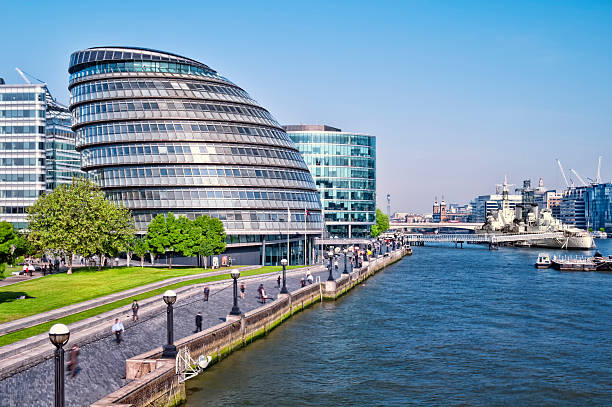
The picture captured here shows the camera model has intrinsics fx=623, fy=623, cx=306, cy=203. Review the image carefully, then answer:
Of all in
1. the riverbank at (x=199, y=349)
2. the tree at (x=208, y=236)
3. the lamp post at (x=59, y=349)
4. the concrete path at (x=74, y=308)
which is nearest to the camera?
the lamp post at (x=59, y=349)

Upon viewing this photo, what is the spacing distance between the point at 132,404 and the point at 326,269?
6682 cm

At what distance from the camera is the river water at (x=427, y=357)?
3388 cm

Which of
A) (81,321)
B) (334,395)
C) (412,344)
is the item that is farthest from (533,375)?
(81,321)

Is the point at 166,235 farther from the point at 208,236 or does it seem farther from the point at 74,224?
the point at 74,224

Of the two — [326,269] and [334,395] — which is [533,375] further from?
[326,269]

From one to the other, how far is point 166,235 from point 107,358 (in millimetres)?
50262

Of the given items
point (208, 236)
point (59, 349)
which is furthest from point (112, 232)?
point (59, 349)

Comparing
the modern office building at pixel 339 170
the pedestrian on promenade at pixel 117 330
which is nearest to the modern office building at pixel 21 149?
the modern office building at pixel 339 170

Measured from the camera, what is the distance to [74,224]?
6931cm

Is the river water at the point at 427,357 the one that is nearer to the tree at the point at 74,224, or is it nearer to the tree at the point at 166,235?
the tree at the point at 166,235

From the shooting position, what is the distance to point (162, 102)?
93625 mm

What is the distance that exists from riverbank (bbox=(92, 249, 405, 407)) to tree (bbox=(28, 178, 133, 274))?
25506 mm

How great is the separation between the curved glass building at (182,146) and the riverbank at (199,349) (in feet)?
96.1

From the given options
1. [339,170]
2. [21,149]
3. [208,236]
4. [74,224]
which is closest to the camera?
[74,224]
